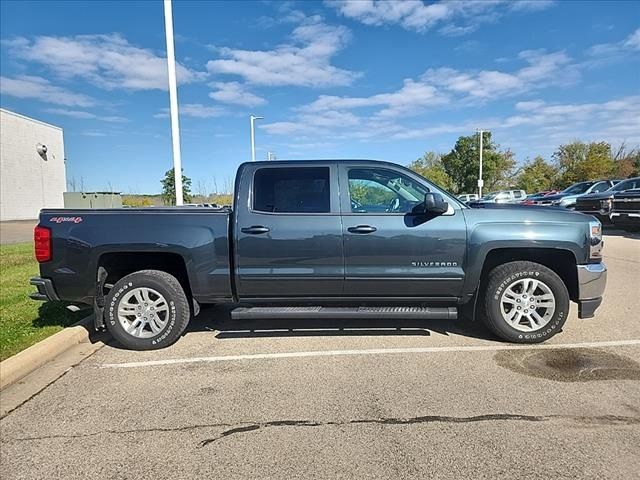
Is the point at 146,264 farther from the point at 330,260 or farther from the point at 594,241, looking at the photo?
the point at 594,241

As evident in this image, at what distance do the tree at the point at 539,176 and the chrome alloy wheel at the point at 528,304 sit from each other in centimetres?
5693

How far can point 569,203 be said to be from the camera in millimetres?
20844

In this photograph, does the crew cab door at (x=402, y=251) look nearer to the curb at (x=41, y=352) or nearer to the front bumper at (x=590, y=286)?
the front bumper at (x=590, y=286)

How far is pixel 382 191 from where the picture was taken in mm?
5055

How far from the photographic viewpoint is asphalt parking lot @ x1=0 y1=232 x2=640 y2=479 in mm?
2814

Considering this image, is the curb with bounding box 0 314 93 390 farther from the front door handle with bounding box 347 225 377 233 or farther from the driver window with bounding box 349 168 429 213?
the driver window with bounding box 349 168 429 213

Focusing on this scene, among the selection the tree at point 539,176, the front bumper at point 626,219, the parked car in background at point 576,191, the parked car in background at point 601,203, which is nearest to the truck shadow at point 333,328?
the front bumper at point 626,219

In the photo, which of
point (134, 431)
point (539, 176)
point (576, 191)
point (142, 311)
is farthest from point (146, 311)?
point (539, 176)

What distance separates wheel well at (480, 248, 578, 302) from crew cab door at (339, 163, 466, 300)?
17.3 inches

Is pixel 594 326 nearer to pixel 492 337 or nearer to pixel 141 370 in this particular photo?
pixel 492 337

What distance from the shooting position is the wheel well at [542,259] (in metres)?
4.91

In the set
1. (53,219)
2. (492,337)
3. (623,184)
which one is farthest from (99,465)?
(623,184)

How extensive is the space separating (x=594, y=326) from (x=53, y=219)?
6.31m

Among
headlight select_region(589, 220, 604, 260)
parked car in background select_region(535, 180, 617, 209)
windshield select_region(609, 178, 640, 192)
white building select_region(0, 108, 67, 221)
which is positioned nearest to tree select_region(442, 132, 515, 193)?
parked car in background select_region(535, 180, 617, 209)
